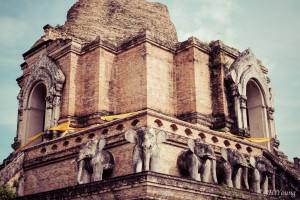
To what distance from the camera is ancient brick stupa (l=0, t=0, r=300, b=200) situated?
34.6 ft

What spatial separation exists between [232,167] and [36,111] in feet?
35.9

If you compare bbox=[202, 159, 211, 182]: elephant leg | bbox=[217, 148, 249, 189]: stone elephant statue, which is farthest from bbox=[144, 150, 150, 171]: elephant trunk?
bbox=[217, 148, 249, 189]: stone elephant statue

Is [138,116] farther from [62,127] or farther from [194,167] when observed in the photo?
[62,127]

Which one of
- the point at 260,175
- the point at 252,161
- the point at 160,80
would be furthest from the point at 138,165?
the point at 160,80

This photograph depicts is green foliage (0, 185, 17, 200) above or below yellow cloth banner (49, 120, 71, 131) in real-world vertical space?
below

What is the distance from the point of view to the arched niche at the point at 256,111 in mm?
18359

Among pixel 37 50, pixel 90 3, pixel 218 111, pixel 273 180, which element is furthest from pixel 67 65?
pixel 273 180

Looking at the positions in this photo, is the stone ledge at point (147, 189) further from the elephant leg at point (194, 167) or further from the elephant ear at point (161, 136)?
the elephant ear at point (161, 136)

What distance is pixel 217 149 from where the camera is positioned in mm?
13219

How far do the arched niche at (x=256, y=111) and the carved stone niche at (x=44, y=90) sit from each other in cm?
908

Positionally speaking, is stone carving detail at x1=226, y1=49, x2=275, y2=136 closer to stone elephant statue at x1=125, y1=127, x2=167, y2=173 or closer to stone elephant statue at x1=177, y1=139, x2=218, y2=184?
stone elephant statue at x1=177, y1=139, x2=218, y2=184

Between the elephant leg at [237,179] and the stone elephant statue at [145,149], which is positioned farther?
the elephant leg at [237,179]

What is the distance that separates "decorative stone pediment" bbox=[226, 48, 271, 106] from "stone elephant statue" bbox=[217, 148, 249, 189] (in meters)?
5.39

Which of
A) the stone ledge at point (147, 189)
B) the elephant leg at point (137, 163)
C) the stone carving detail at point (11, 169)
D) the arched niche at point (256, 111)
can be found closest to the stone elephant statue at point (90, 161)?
the stone ledge at point (147, 189)
